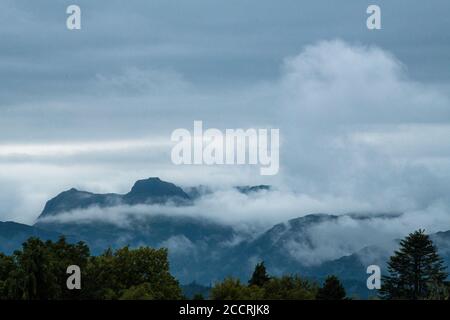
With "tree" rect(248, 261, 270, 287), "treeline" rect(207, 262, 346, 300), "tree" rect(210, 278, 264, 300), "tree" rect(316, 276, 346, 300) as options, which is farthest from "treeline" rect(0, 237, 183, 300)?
"tree" rect(316, 276, 346, 300)

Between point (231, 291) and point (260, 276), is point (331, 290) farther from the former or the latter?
point (231, 291)

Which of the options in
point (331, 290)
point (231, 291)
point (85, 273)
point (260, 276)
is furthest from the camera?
point (260, 276)

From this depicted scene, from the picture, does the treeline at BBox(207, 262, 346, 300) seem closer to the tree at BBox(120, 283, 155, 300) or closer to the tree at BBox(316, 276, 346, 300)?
the tree at BBox(316, 276, 346, 300)

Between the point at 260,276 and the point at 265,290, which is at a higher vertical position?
the point at 260,276

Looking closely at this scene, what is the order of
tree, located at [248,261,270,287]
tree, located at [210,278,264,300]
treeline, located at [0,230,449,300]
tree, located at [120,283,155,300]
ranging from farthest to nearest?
tree, located at [248,261,270,287] < treeline, located at [0,230,449,300] < tree, located at [120,283,155,300] < tree, located at [210,278,264,300]

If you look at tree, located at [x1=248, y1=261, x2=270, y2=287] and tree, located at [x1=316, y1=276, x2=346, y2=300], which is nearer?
tree, located at [x1=316, y1=276, x2=346, y2=300]

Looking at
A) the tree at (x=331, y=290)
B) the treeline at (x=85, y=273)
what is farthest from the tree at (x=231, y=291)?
the tree at (x=331, y=290)

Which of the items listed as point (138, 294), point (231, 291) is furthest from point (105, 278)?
point (231, 291)

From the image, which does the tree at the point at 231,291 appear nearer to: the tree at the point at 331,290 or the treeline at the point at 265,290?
the treeline at the point at 265,290

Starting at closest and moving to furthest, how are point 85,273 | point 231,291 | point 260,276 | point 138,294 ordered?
point 231,291 < point 138,294 < point 85,273 < point 260,276

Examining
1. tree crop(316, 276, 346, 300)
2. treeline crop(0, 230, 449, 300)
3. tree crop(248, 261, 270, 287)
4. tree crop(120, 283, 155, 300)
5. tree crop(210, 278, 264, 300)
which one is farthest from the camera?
tree crop(248, 261, 270, 287)
